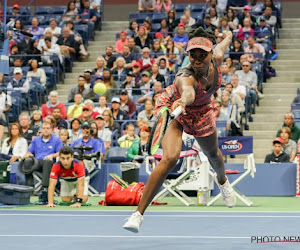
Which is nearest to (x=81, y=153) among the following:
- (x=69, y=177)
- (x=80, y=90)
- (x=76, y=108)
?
(x=69, y=177)

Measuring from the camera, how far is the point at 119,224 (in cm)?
861

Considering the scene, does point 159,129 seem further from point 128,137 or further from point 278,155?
point 128,137

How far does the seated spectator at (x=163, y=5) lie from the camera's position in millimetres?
→ 21737

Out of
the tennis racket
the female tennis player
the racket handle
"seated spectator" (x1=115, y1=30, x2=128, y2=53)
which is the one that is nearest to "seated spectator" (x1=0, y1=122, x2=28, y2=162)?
"seated spectator" (x1=115, y1=30, x2=128, y2=53)

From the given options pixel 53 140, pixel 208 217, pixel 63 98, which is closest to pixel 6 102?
pixel 63 98

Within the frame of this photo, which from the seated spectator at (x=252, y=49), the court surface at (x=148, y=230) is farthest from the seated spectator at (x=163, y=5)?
the court surface at (x=148, y=230)

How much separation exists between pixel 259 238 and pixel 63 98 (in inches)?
517

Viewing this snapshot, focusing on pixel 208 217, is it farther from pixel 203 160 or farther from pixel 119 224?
pixel 203 160

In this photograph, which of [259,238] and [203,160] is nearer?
[259,238]

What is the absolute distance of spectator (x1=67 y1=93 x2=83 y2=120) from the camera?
663 inches

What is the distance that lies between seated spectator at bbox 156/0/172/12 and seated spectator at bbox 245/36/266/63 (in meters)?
3.74

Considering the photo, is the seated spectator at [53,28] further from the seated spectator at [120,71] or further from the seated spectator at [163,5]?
the seated spectator at [163,5]

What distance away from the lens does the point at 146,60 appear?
18.5 meters

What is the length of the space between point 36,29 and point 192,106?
1516 centimetres
